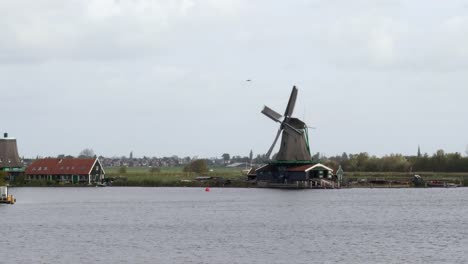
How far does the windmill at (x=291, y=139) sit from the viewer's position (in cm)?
11112

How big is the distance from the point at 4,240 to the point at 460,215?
3529cm

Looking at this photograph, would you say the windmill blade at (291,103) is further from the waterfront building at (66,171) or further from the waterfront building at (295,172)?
the waterfront building at (66,171)

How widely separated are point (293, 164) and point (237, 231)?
2176 inches

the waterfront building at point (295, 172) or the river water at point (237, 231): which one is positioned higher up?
the waterfront building at point (295, 172)

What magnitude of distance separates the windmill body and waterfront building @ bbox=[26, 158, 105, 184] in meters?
28.1

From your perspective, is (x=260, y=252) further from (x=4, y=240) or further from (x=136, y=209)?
(x=136, y=209)

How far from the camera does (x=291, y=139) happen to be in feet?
366

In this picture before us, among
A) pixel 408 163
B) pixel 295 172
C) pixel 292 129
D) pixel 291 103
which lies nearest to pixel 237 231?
pixel 295 172

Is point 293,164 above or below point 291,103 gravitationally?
below

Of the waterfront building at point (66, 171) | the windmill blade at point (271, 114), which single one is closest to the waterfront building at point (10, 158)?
the waterfront building at point (66, 171)

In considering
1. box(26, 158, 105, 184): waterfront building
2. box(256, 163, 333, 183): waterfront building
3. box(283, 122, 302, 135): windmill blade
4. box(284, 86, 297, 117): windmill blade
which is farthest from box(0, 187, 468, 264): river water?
box(26, 158, 105, 184): waterfront building

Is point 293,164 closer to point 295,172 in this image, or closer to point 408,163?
point 295,172

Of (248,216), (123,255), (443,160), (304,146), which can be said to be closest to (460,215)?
(248,216)

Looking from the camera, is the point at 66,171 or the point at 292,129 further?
the point at 66,171
